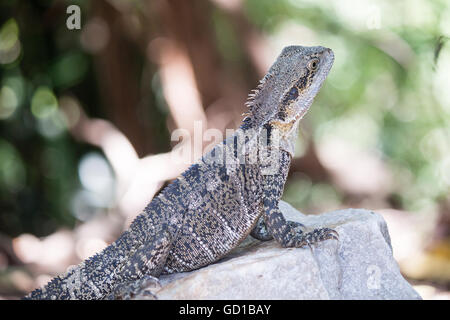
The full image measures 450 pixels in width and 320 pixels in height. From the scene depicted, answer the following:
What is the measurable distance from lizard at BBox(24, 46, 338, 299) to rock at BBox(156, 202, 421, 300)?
0.18 m

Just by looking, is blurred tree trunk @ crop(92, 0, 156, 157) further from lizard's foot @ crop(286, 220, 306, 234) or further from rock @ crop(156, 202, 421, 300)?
rock @ crop(156, 202, 421, 300)

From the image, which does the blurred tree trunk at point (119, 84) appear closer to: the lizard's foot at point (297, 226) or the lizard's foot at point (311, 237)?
the lizard's foot at point (297, 226)

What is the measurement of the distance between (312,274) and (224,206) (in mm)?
1040

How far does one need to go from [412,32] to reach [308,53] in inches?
184

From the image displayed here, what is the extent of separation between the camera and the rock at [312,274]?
358 centimetres

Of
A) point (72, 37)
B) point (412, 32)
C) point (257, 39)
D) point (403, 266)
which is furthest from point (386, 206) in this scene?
point (72, 37)

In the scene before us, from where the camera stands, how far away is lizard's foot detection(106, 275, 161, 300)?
12.2ft

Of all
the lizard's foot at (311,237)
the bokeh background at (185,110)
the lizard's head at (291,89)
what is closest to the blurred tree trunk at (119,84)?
the bokeh background at (185,110)

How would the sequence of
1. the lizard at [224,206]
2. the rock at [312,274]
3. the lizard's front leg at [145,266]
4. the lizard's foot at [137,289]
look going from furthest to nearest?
the lizard at [224,206] < the lizard's front leg at [145,266] < the lizard's foot at [137,289] < the rock at [312,274]

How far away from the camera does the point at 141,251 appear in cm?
404

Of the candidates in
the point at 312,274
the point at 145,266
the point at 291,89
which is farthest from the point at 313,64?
the point at 145,266

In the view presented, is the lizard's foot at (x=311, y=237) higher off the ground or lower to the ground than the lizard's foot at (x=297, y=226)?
lower

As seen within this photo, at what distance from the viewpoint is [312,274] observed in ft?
11.9
